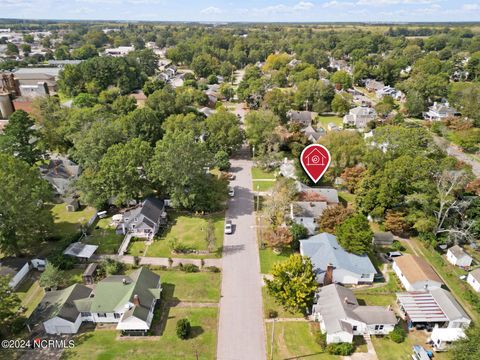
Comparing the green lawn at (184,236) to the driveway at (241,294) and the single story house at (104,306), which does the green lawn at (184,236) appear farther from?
the single story house at (104,306)

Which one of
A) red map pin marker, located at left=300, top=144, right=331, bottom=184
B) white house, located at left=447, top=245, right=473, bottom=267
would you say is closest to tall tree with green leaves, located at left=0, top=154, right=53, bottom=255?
red map pin marker, located at left=300, top=144, right=331, bottom=184

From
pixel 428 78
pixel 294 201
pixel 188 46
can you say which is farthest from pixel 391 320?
pixel 188 46

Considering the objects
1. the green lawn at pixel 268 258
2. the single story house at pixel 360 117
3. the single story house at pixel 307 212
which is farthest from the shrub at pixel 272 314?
the single story house at pixel 360 117

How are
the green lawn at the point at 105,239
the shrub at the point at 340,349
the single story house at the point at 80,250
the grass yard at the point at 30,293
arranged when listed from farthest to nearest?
the green lawn at the point at 105,239, the single story house at the point at 80,250, the grass yard at the point at 30,293, the shrub at the point at 340,349

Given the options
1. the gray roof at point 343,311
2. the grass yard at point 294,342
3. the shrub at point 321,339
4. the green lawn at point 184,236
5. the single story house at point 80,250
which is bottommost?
the green lawn at point 184,236

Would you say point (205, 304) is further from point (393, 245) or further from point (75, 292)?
point (393, 245)

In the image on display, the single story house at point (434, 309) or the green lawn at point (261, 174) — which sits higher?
the single story house at point (434, 309)

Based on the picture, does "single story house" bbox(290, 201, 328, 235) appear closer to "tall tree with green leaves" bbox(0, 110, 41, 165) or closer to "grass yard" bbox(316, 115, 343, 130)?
"grass yard" bbox(316, 115, 343, 130)
